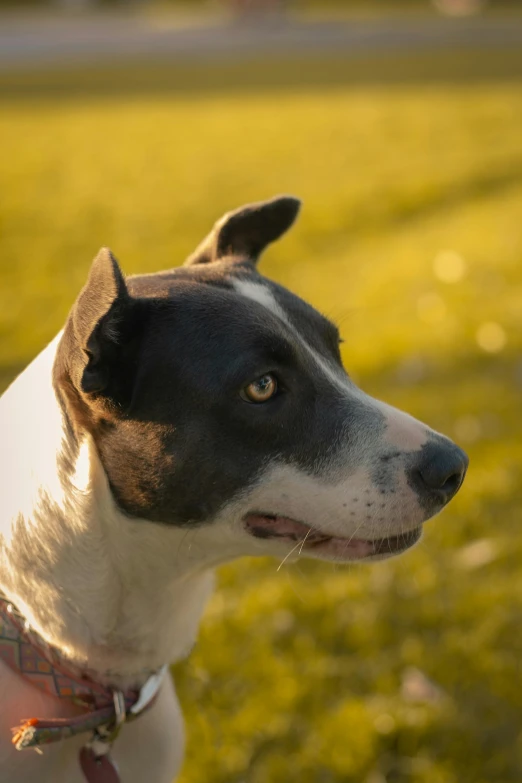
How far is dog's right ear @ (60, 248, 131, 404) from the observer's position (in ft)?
6.62

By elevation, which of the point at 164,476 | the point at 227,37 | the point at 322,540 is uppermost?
the point at 164,476

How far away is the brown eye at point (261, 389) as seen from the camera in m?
2.23

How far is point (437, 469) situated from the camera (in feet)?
7.36

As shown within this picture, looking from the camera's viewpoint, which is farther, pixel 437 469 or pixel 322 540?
pixel 322 540

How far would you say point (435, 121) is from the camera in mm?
13609

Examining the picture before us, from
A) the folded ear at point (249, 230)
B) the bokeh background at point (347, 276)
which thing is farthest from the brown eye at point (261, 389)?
the bokeh background at point (347, 276)

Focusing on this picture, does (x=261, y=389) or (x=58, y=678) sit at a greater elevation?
(x=261, y=389)

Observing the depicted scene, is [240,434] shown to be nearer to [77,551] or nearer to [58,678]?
[77,551]

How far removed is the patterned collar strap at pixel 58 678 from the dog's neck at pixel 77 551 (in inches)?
1.4

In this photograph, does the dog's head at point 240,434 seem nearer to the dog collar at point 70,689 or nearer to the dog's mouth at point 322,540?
the dog's mouth at point 322,540

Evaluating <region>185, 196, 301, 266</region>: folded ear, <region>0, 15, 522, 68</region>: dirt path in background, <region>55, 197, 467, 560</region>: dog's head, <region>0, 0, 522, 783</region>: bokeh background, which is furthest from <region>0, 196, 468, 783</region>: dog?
<region>0, 15, 522, 68</region>: dirt path in background

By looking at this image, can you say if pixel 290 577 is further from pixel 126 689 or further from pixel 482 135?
pixel 482 135

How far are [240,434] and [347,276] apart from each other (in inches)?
223

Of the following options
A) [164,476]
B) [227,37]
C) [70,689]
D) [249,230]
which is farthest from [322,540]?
[227,37]
